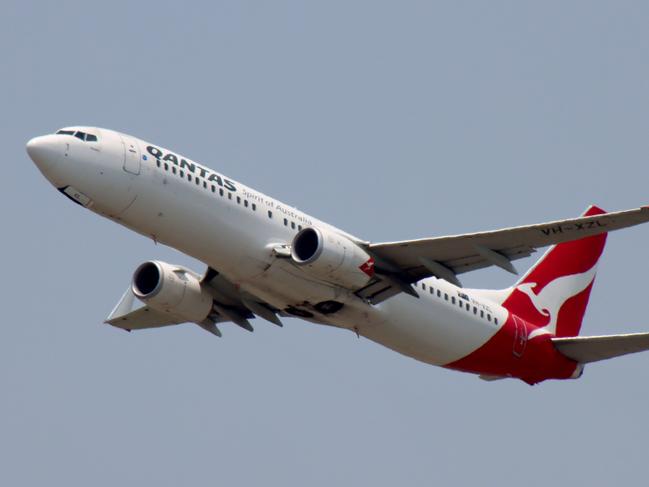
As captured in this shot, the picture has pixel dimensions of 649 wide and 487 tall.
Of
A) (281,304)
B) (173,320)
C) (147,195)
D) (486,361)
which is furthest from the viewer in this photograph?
(173,320)

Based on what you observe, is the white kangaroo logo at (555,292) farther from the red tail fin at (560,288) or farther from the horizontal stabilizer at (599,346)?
the horizontal stabilizer at (599,346)

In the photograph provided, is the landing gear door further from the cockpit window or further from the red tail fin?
the red tail fin

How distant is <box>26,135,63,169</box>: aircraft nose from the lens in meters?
41.5

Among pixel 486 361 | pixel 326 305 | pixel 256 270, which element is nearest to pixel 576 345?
pixel 486 361

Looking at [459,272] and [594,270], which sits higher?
[594,270]

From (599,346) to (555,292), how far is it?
4.82 meters

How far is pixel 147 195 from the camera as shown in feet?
138

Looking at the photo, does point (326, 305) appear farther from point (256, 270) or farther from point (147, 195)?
point (147, 195)

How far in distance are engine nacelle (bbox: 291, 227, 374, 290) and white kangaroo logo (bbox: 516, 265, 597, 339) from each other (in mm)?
10921

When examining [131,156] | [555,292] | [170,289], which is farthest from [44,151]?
[555,292]

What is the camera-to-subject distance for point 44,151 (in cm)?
4153

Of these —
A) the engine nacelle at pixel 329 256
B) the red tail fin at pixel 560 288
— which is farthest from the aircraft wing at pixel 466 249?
the red tail fin at pixel 560 288

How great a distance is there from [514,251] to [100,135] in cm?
1368

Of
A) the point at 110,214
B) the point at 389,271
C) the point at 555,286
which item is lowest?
the point at 110,214
